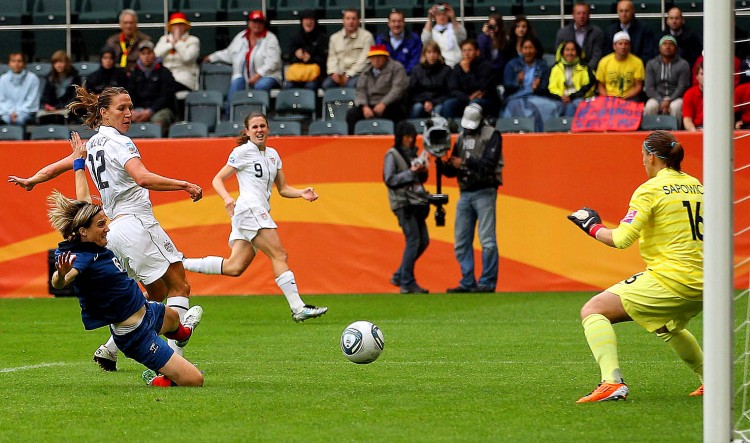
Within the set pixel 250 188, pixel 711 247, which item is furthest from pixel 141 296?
pixel 250 188

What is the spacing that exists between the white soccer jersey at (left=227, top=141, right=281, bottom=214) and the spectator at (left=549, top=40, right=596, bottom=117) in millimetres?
6753

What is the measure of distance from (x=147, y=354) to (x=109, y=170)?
5.97 ft

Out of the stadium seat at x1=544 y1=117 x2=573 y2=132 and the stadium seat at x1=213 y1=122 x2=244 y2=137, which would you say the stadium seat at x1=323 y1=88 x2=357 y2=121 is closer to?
the stadium seat at x1=213 y1=122 x2=244 y2=137

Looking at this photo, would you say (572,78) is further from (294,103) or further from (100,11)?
(100,11)

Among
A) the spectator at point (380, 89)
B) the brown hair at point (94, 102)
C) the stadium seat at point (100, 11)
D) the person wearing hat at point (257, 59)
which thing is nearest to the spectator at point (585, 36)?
the spectator at point (380, 89)

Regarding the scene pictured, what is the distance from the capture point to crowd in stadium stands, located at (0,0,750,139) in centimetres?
1842

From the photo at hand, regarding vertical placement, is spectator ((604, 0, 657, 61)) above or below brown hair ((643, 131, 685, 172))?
above

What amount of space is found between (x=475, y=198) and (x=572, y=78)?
3063 mm

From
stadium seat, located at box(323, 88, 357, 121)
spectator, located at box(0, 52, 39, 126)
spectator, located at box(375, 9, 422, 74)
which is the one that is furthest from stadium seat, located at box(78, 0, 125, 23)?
spectator, located at box(375, 9, 422, 74)

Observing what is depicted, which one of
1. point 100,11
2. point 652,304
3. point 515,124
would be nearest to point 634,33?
point 515,124

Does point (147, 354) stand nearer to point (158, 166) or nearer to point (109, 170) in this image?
point (109, 170)

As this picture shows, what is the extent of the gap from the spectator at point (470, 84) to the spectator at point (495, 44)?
0.30 metres

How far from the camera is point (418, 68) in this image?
18.9 m

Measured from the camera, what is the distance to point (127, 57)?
2000 cm
